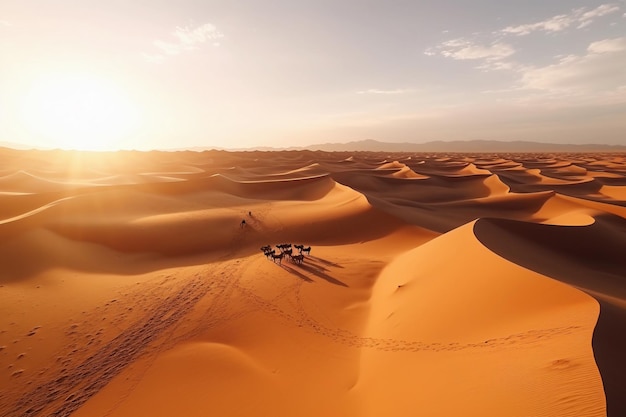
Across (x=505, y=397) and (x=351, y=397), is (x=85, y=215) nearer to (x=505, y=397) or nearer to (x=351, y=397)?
(x=351, y=397)

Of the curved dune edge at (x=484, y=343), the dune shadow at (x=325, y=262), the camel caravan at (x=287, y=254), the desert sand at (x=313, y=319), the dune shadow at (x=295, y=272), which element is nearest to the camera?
the curved dune edge at (x=484, y=343)

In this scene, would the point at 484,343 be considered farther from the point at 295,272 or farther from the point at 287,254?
the point at 287,254

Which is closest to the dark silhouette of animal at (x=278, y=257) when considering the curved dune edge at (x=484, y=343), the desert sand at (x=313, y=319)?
the desert sand at (x=313, y=319)

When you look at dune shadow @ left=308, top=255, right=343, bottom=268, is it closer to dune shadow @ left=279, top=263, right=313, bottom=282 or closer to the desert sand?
the desert sand

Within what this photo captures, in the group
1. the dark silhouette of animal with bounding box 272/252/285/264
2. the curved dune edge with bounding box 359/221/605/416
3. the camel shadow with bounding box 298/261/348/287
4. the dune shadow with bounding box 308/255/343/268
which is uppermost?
the curved dune edge with bounding box 359/221/605/416

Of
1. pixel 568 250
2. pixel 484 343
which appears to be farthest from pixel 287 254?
pixel 568 250

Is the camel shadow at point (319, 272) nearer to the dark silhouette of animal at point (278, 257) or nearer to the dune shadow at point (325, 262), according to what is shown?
the dune shadow at point (325, 262)

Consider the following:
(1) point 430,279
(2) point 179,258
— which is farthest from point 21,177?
(1) point 430,279

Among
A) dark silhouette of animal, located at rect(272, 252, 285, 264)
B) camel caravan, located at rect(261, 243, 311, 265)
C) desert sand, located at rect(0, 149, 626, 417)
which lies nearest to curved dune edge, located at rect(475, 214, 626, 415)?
desert sand, located at rect(0, 149, 626, 417)
